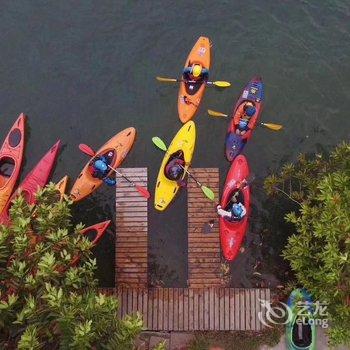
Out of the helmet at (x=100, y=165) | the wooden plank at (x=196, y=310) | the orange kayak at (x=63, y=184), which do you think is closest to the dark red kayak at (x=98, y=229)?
the orange kayak at (x=63, y=184)

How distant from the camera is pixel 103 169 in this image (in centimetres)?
1529

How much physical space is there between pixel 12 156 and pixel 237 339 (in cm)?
999

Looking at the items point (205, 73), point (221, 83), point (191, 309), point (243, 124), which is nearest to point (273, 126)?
point (243, 124)

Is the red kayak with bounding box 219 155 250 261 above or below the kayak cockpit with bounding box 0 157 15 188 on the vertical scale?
below

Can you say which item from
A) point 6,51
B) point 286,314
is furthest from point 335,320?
point 6,51

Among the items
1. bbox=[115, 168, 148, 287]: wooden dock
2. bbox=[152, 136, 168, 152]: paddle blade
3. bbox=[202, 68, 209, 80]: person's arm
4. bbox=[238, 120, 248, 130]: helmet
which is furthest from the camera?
bbox=[202, 68, 209, 80]: person's arm

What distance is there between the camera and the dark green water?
52.9 ft

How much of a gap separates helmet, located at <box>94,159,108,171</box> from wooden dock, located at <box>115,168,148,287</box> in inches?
27.3

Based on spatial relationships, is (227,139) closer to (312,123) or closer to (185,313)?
(312,123)

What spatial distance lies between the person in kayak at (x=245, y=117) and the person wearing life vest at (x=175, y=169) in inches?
95.2

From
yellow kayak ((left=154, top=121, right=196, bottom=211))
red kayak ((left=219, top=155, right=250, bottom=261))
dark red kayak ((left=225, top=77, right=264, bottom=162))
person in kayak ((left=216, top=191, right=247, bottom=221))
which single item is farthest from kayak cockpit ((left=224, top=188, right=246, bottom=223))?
yellow kayak ((left=154, top=121, right=196, bottom=211))

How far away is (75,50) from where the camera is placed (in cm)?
1750

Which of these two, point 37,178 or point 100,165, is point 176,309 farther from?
point 37,178

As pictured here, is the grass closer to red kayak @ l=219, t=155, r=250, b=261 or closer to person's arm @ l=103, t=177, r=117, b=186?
red kayak @ l=219, t=155, r=250, b=261
